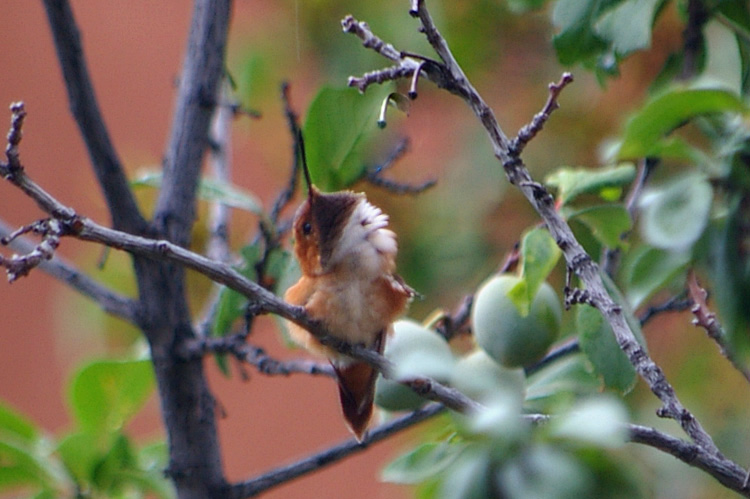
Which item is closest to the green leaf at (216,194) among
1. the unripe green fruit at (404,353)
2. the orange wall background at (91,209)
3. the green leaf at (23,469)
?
the unripe green fruit at (404,353)

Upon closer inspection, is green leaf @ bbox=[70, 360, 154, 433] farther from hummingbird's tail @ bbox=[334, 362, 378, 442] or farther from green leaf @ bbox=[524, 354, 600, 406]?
green leaf @ bbox=[524, 354, 600, 406]

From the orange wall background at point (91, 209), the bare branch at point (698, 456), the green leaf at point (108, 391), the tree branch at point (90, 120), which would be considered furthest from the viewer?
the orange wall background at point (91, 209)

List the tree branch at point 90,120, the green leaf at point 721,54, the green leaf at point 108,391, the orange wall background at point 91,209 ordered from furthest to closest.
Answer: the orange wall background at point 91,209
the green leaf at point 721,54
the green leaf at point 108,391
the tree branch at point 90,120

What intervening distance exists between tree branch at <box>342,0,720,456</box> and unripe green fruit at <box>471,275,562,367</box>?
166mm

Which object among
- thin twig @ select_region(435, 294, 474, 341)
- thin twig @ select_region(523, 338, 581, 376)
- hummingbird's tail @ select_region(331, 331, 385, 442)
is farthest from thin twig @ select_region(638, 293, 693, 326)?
hummingbird's tail @ select_region(331, 331, 385, 442)

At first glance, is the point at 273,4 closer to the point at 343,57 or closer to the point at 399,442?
the point at 343,57

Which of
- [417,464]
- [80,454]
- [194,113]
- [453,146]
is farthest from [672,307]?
[453,146]

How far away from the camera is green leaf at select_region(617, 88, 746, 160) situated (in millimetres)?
795

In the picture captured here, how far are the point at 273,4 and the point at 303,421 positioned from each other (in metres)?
1.32

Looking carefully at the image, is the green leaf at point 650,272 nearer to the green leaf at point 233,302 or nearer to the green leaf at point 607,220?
the green leaf at point 607,220

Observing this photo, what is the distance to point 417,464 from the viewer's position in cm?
92

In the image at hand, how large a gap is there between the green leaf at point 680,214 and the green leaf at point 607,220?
61mm

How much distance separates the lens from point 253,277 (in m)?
1.09

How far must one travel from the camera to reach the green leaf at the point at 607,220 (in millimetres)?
931
